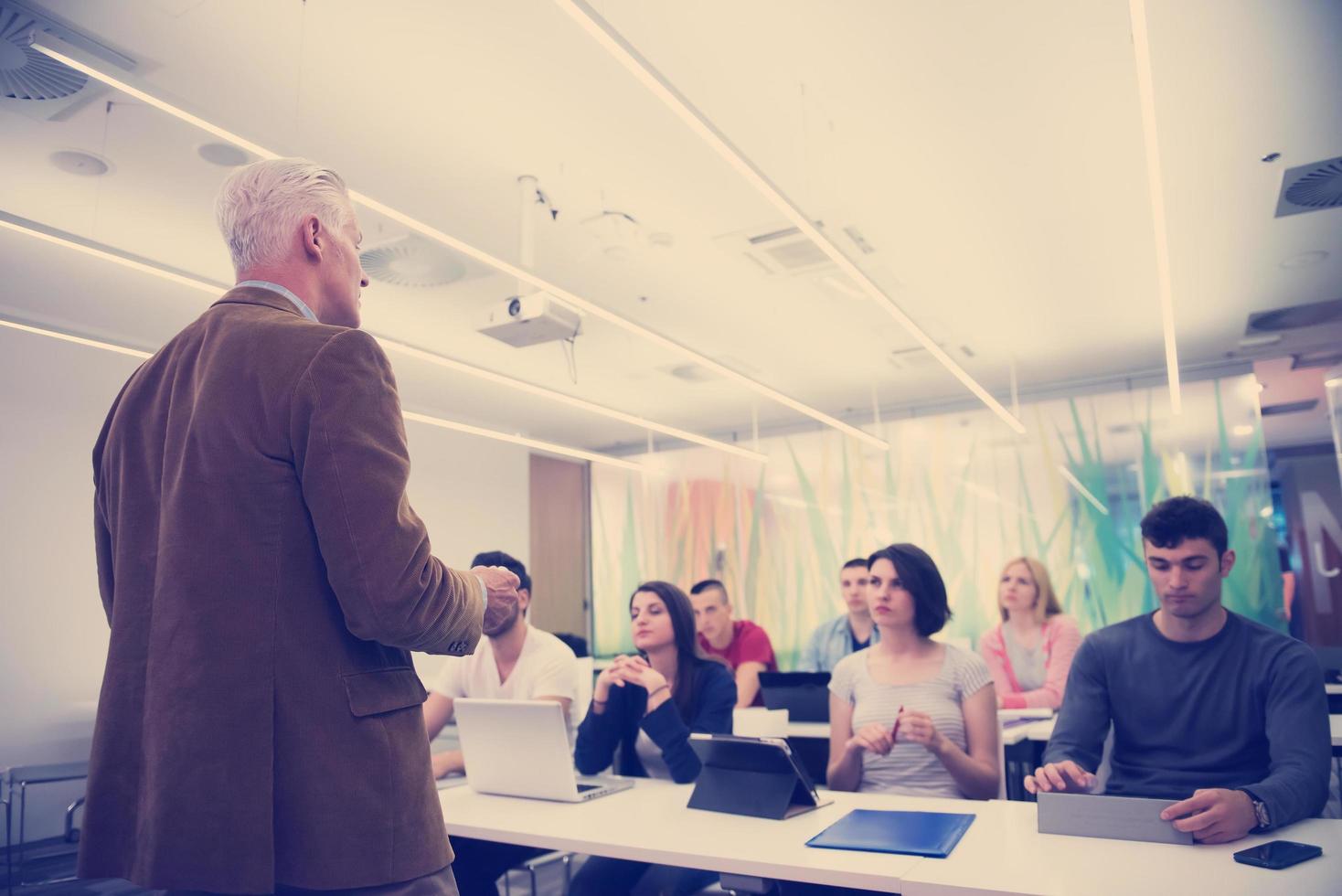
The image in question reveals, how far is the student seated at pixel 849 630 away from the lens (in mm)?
4609

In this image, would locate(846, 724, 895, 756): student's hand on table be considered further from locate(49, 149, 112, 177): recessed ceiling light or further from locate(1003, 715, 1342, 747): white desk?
locate(49, 149, 112, 177): recessed ceiling light

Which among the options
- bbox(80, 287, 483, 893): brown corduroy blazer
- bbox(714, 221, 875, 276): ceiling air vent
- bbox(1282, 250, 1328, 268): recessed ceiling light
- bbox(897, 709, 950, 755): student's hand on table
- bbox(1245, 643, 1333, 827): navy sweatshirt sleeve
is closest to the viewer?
bbox(80, 287, 483, 893): brown corduroy blazer

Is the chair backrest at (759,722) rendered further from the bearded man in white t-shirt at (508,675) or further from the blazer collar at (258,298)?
the blazer collar at (258,298)

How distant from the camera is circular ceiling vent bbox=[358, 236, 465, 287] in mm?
4395

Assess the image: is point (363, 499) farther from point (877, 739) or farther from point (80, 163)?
point (80, 163)

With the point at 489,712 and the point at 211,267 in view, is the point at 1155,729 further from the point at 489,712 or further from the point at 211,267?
the point at 211,267

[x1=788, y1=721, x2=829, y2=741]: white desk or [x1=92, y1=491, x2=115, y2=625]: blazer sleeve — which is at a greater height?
[x1=92, y1=491, x2=115, y2=625]: blazer sleeve

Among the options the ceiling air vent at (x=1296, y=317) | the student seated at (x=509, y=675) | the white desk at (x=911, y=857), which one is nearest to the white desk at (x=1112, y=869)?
the white desk at (x=911, y=857)

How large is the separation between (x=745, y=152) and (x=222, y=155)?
222 centimetres

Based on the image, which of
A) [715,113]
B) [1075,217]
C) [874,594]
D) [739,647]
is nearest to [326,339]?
[874,594]

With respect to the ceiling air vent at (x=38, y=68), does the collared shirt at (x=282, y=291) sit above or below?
below

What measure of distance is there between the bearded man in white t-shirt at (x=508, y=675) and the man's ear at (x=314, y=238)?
1743mm

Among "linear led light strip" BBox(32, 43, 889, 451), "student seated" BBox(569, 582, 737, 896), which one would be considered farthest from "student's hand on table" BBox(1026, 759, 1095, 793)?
"linear led light strip" BBox(32, 43, 889, 451)

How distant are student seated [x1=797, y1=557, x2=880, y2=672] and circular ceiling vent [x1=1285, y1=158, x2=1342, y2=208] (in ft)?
8.84
